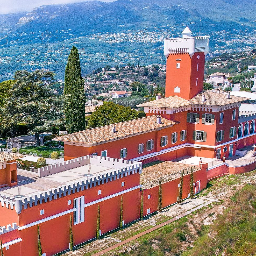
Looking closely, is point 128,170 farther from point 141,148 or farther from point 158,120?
point 158,120

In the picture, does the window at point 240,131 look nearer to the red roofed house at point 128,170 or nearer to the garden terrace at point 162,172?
the red roofed house at point 128,170

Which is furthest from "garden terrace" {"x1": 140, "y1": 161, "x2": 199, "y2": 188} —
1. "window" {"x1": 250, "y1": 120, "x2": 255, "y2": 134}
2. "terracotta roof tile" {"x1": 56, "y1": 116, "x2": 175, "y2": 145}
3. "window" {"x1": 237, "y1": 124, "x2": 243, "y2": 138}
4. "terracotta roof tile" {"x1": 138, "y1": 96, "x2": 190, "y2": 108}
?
"window" {"x1": 250, "y1": 120, "x2": 255, "y2": 134}

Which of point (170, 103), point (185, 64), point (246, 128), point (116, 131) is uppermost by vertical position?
point (185, 64)

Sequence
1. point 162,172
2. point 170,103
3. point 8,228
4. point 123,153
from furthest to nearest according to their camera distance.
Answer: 1. point 170,103
2. point 123,153
3. point 162,172
4. point 8,228

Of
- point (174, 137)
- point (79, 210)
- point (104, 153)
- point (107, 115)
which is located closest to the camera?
point (79, 210)

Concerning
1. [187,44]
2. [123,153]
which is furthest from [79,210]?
[187,44]

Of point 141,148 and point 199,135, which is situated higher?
point 199,135

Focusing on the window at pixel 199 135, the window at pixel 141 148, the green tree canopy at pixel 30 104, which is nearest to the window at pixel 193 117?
the window at pixel 199 135
